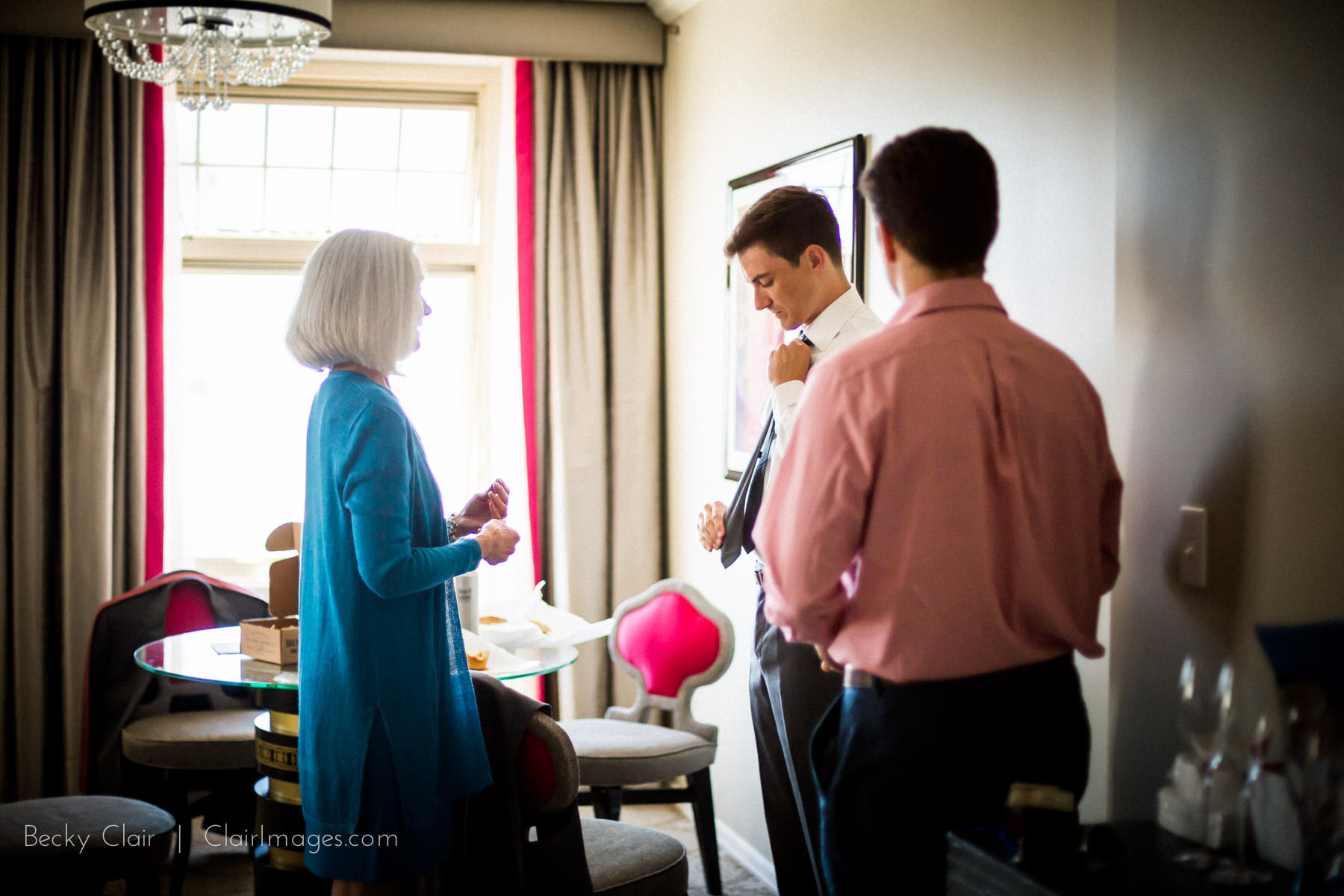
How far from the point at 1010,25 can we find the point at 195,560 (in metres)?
3.50

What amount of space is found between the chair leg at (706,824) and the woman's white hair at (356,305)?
5.48ft

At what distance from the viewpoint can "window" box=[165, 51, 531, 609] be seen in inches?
171

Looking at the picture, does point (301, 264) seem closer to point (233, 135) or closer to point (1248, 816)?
point (233, 135)

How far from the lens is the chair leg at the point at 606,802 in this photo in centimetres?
312

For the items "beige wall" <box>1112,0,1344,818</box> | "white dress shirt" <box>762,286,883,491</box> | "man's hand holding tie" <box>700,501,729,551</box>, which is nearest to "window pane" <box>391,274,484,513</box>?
"man's hand holding tie" <box>700,501,729,551</box>

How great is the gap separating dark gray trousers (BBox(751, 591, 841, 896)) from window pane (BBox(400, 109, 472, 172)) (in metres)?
2.86

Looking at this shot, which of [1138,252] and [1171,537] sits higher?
[1138,252]

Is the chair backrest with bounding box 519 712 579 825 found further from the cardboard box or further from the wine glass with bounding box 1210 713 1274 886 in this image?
the wine glass with bounding box 1210 713 1274 886

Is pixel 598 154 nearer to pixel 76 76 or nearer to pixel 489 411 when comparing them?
pixel 489 411

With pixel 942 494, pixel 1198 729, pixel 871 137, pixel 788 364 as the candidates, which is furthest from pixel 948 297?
pixel 871 137

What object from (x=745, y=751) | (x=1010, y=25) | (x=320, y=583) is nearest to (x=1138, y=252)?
(x=1010, y=25)

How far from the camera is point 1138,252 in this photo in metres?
1.79

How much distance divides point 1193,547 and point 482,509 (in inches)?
55.8

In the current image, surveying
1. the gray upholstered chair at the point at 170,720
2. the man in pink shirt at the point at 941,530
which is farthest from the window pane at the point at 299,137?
the man in pink shirt at the point at 941,530
